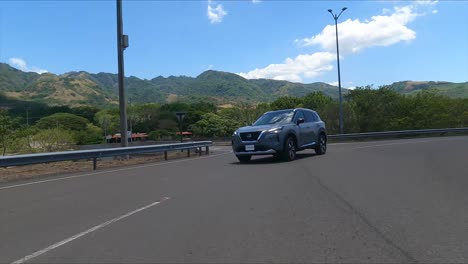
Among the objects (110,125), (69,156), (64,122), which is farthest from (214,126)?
(69,156)

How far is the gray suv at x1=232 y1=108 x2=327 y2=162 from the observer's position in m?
16.1

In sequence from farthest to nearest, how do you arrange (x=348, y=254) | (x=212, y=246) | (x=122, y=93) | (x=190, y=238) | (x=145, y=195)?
(x=122, y=93), (x=145, y=195), (x=190, y=238), (x=212, y=246), (x=348, y=254)

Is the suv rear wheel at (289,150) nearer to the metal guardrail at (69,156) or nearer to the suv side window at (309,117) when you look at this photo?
the suv side window at (309,117)

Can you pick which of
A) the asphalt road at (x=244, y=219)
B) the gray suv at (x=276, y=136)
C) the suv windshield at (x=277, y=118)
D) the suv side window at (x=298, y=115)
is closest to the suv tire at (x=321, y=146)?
the gray suv at (x=276, y=136)

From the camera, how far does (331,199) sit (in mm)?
8703

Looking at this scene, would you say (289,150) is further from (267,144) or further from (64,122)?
(64,122)

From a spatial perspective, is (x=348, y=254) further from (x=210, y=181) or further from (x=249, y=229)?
(x=210, y=181)

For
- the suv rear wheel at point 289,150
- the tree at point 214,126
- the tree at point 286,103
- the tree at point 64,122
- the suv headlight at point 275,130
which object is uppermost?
the tree at point 286,103

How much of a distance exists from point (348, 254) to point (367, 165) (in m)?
9.78

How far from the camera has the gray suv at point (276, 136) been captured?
16.1 metres

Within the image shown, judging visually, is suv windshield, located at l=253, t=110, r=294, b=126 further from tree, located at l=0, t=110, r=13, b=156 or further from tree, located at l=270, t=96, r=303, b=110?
tree, located at l=270, t=96, r=303, b=110

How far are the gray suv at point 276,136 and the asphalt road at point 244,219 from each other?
12.0 feet

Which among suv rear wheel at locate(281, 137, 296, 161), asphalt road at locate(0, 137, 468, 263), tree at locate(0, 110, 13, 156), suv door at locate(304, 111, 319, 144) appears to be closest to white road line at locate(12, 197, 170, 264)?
asphalt road at locate(0, 137, 468, 263)

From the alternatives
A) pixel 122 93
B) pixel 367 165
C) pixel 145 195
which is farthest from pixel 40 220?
pixel 122 93
